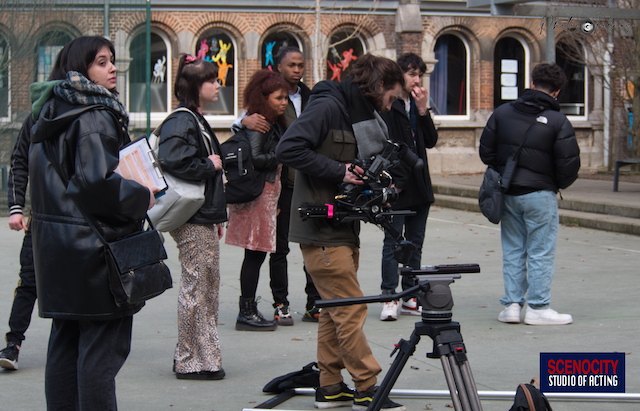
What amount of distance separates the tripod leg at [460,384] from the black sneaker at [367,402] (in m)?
1.52

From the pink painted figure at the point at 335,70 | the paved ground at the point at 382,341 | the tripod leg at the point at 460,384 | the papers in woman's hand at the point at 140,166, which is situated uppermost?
the pink painted figure at the point at 335,70

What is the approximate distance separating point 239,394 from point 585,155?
21000 millimetres

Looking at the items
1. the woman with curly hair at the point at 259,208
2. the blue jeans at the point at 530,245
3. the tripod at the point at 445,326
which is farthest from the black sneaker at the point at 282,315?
the tripod at the point at 445,326

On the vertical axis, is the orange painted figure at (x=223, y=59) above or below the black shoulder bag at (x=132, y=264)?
above

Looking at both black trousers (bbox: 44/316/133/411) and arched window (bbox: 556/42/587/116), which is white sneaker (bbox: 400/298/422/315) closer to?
black trousers (bbox: 44/316/133/411)

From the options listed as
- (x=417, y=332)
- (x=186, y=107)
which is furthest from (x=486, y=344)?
(x=417, y=332)

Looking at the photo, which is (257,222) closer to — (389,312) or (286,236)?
(286,236)

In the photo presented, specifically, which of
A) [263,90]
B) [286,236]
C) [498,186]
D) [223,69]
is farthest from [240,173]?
[223,69]

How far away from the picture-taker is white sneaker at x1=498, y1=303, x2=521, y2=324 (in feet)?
21.1

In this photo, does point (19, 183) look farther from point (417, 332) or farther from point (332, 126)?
point (417, 332)

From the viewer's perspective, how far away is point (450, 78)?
23797 millimetres

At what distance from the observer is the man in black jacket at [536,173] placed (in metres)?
6.28

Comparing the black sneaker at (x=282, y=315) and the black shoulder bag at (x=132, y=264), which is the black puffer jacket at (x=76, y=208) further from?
the black sneaker at (x=282, y=315)

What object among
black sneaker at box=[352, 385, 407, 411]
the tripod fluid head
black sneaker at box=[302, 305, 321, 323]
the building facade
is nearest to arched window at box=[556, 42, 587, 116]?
the building facade
